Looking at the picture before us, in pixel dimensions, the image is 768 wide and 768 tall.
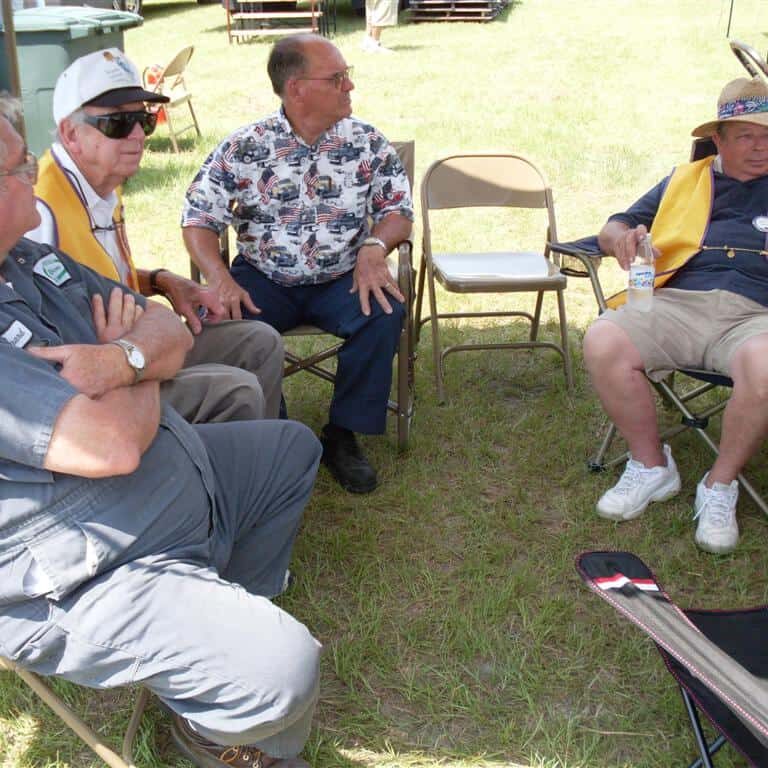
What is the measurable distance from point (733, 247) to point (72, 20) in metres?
5.54

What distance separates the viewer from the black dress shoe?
3326 mm

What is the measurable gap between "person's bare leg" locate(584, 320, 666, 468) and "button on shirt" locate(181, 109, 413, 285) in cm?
95

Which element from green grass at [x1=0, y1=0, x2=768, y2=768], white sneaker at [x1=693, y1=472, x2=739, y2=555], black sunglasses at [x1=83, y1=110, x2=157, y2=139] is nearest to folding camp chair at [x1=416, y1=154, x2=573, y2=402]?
green grass at [x1=0, y1=0, x2=768, y2=768]

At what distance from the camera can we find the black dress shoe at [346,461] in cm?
333

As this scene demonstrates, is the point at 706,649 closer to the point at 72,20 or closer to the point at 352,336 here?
the point at 352,336

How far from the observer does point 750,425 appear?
2.88 metres

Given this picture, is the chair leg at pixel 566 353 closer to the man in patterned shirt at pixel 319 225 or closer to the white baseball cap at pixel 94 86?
the man in patterned shirt at pixel 319 225

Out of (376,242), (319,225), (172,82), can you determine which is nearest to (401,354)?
(376,242)

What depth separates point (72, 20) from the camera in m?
6.84

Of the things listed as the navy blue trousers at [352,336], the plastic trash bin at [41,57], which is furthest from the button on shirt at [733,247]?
the plastic trash bin at [41,57]

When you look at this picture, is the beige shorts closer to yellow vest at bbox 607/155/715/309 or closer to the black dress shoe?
yellow vest at bbox 607/155/715/309

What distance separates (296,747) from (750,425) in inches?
69.3

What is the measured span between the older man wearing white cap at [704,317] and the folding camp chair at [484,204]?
0.69 metres

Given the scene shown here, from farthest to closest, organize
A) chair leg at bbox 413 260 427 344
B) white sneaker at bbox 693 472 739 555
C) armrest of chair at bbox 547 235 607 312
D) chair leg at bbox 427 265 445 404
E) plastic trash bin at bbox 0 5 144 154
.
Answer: plastic trash bin at bbox 0 5 144 154
chair leg at bbox 413 260 427 344
chair leg at bbox 427 265 445 404
armrest of chair at bbox 547 235 607 312
white sneaker at bbox 693 472 739 555
